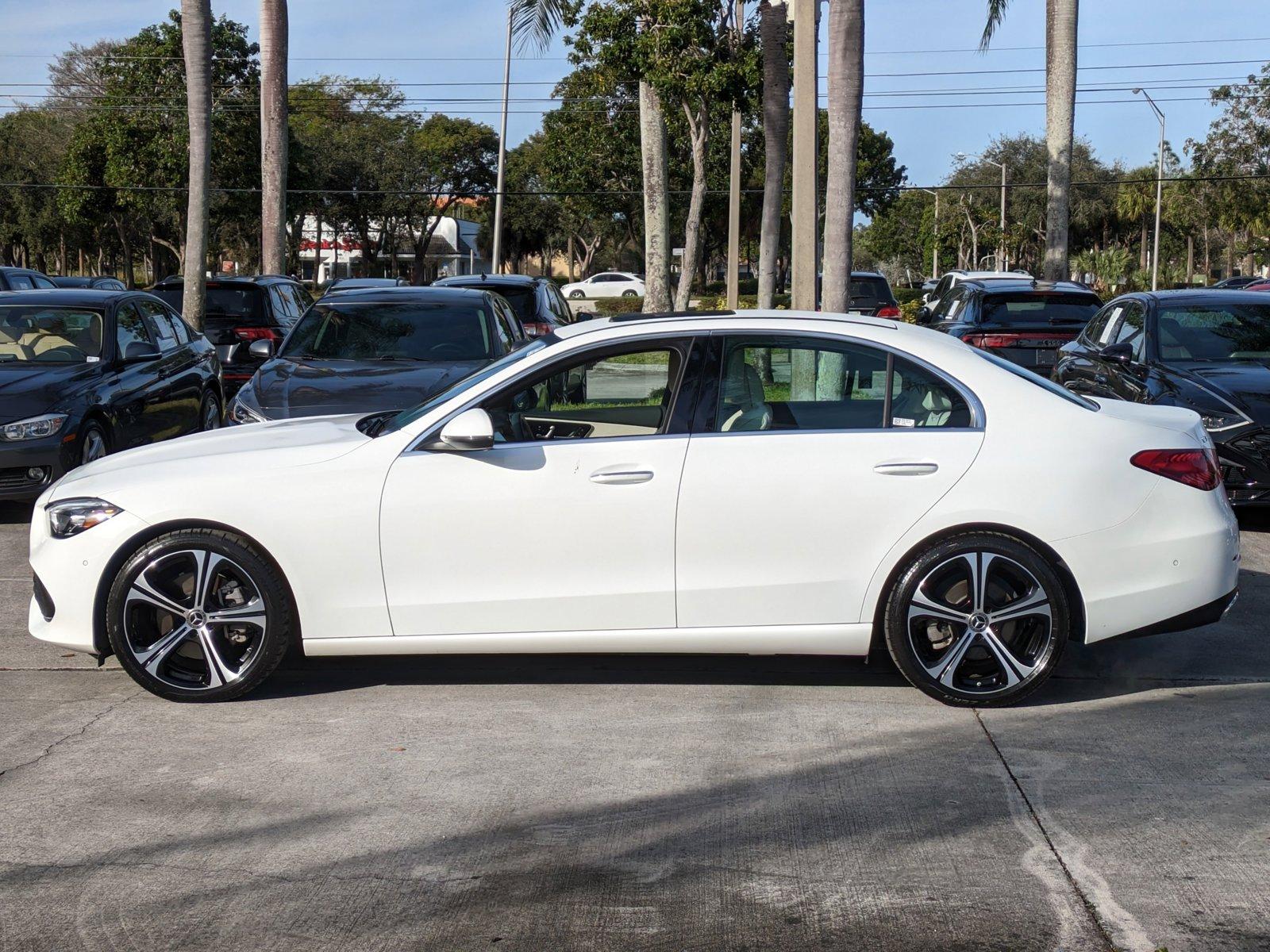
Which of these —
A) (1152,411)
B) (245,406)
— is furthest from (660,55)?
(1152,411)

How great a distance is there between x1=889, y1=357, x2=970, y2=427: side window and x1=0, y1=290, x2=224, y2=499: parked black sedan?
20.7 ft

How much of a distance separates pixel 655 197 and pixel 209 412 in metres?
13.6

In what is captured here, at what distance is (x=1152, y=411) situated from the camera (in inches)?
238

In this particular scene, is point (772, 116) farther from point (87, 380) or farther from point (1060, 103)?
point (87, 380)

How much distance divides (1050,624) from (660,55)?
903 inches

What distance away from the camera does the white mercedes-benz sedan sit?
18.6 ft

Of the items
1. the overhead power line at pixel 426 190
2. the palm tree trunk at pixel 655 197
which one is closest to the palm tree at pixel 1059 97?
the palm tree trunk at pixel 655 197

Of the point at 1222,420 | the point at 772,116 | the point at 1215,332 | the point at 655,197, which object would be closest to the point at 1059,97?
the point at 772,116

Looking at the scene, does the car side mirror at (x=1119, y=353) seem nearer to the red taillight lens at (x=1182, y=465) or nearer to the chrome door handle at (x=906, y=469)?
the red taillight lens at (x=1182, y=465)

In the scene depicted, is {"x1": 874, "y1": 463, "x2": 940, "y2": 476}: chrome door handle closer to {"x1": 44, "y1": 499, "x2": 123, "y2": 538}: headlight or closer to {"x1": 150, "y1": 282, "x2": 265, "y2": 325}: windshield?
{"x1": 44, "y1": 499, "x2": 123, "y2": 538}: headlight

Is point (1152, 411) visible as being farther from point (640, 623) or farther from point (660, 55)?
point (660, 55)

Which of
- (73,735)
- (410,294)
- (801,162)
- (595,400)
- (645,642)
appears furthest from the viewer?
→ (801,162)

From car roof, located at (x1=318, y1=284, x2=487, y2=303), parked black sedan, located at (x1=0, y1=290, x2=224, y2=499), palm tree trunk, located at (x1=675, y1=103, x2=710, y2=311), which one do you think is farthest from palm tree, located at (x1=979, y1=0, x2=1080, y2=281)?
parked black sedan, located at (x1=0, y1=290, x2=224, y2=499)

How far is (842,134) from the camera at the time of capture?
1324cm
